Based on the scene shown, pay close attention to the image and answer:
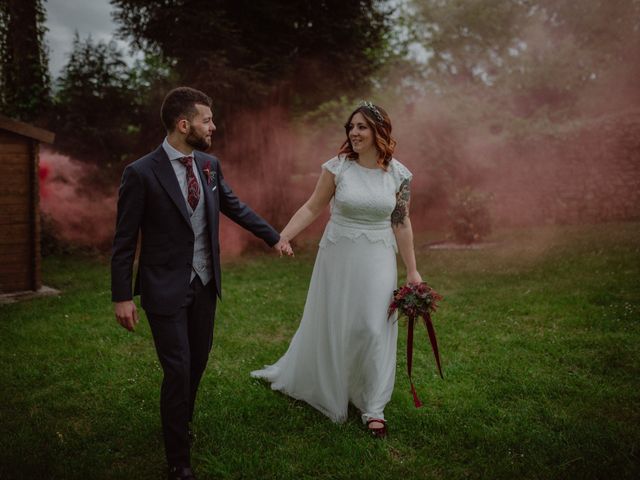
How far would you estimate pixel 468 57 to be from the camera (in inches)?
1171

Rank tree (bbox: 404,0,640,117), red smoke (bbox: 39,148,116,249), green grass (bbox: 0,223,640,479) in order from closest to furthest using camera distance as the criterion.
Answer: green grass (bbox: 0,223,640,479) < red smoke (bbox: 39,148,116,249) < tree (bbox: 404,0,640,117)

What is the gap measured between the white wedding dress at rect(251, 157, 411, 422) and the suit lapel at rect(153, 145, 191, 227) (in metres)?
1.38

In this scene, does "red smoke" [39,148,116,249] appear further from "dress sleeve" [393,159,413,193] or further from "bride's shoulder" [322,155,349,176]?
"dress sleeve" [393,159,413,193]

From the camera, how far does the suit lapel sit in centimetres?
329

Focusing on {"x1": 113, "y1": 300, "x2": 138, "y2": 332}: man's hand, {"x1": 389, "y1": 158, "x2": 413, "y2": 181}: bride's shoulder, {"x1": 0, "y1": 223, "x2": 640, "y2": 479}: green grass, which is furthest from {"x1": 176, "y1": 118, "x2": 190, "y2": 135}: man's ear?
{"x1": 0, "y1": 223, "x2": 640, "y2": 479}: green grass

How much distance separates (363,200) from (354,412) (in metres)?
1.86

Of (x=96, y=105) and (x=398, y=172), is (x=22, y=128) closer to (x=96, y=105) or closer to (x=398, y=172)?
(x=398, y=172)

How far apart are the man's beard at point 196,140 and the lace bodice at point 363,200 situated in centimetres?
122

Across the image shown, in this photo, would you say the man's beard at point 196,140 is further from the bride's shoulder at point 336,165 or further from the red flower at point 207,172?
the bride's shoulder at point 336,165

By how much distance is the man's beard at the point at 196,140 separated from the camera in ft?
11.2

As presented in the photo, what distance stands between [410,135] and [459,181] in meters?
2.27

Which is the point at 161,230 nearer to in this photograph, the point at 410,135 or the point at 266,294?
the point at 266,294

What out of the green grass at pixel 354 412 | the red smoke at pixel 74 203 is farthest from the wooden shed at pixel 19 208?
the red smoke at pixel 74 203

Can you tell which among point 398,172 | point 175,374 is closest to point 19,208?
point 175,374
